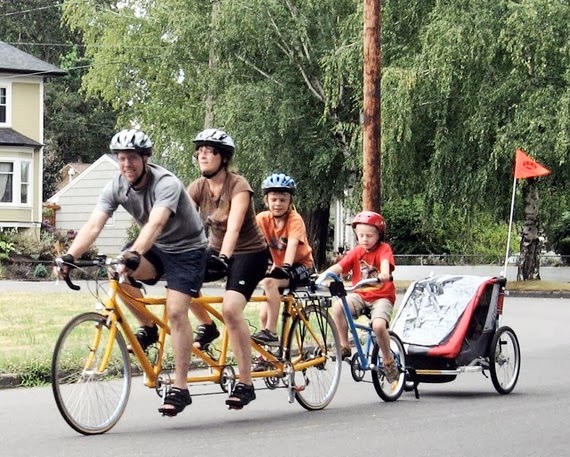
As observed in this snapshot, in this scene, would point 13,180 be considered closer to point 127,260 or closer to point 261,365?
point 261,365

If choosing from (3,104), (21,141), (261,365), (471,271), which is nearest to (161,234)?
(261,365)

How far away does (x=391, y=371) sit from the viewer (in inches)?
451

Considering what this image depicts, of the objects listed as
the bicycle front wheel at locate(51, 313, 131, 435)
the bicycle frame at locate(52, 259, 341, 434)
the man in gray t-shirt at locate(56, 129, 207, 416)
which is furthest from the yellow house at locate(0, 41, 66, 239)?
the bicycle front wheel at locate(51, 313, 131, 435)

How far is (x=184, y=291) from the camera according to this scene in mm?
9375

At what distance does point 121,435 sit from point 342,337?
2692 millimetres

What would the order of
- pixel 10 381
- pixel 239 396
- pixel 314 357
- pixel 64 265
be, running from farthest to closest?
1. pixel 10 381
2. pixel 314 357
3. pixel 239 396
4. pixel 64 265

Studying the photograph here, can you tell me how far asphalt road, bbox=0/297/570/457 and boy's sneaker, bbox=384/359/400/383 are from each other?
0.69 ft

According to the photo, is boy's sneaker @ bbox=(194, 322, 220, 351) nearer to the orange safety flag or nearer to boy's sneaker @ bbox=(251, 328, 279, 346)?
boy's sneaker @ bbox=(251, 328, 279, 346)

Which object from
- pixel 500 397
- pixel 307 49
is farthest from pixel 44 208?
pixel 500 397

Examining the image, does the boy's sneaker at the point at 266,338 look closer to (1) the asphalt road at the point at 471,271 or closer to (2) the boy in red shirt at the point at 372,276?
(2) the boy in red shirt at the point at 372,276

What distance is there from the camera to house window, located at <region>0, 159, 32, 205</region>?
53.1 metres

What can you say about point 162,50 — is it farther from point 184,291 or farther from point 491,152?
point 184,291

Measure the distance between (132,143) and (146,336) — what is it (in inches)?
54.9

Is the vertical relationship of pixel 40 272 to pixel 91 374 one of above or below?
below
